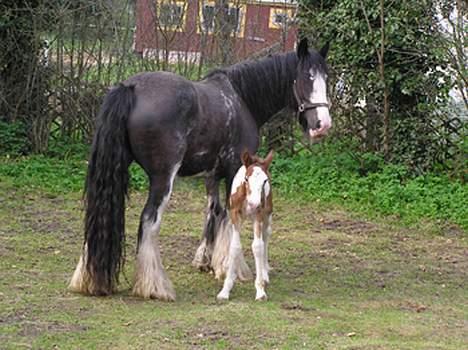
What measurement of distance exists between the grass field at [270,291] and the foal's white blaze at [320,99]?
131 centimetres

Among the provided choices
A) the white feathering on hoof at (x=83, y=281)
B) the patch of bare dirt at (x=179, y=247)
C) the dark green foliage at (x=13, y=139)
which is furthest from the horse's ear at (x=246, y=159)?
the dark green foliage at (x=13, y=139)

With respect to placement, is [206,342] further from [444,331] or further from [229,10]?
[229,10]

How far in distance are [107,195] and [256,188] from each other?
1.11 metres

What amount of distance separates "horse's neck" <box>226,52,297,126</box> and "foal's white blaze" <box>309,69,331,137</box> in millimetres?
221

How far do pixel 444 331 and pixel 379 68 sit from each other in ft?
21.4

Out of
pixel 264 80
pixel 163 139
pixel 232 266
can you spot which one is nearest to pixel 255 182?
pixel 232 266

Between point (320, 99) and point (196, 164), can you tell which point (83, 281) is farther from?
point (320, 99)

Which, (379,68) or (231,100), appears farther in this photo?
(379,68)

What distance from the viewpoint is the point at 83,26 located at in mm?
13383

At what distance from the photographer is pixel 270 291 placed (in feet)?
24.2

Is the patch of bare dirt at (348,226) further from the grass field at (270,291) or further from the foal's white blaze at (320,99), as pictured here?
the foal's white blaze at (320,99)

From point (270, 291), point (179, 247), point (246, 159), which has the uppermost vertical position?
point (246, 159)

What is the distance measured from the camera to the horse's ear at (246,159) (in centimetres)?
697

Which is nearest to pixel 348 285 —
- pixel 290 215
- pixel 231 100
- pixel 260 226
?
pixel 260 226
